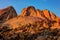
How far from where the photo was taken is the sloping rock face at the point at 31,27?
42312mm

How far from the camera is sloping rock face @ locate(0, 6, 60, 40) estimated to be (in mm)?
42312

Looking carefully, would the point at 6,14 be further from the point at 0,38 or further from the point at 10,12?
the point at 0,38

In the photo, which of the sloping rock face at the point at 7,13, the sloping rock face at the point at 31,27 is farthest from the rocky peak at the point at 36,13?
the sloping rock face at the point at 7,13

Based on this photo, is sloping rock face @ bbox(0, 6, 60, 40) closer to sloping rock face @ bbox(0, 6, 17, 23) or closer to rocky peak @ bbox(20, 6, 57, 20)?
rocky peak @ bbox(20, 6, 57, 20)

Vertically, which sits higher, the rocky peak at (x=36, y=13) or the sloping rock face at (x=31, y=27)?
the rocky peak at (x=36, y=13)

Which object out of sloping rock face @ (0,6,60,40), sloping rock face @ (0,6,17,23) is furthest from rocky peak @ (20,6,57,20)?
sloping rock face @ (0,6,17,23)

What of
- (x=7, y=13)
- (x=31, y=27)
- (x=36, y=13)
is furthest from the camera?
(x=36, y=13)

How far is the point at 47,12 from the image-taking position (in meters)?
71.6

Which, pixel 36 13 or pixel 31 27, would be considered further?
pixel 36 13

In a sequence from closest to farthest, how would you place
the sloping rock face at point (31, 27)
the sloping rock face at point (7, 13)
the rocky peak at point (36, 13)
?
the sloping rock face at point (31, 27), the sloping rock face at point (7, 13), the rocky peak at point (36, 13)

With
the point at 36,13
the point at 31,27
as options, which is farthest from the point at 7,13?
the point at 31,27

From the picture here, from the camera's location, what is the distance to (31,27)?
168ft

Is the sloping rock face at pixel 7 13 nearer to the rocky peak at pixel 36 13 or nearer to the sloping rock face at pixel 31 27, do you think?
the rocky peak at pixel 36 13

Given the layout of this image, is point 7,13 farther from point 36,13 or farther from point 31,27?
point 31,27
